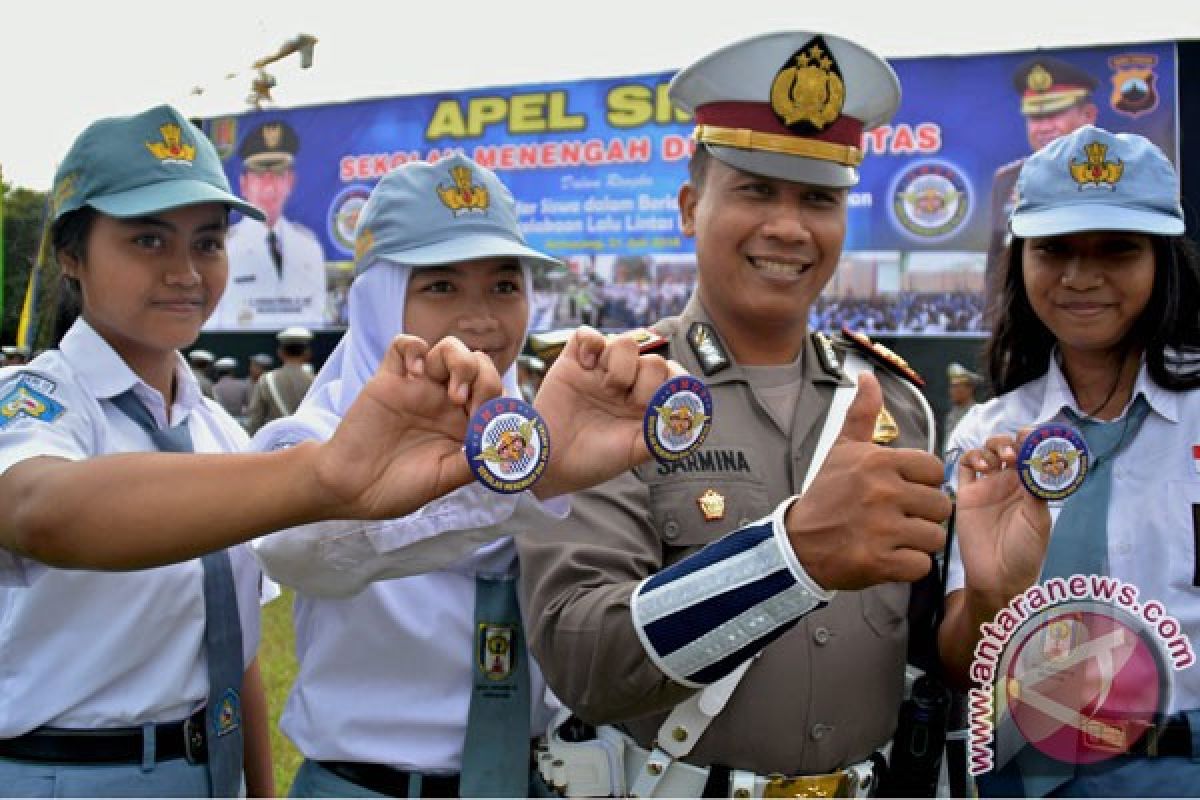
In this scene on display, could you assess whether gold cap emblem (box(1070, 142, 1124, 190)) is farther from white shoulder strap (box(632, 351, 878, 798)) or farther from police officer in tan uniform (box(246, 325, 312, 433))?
police officer in tan uniform (box(246, 325, 312, 433))

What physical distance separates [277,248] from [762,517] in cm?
1201

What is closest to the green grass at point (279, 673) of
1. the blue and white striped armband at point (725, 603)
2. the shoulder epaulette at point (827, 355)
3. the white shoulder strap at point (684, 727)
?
the white shoulder strap at point (684, 727)

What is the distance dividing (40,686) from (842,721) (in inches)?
59.9

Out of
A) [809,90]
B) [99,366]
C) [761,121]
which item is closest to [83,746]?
[99,366]

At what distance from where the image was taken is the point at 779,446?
2.26m

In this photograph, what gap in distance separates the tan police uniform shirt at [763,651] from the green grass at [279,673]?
7.82 feet

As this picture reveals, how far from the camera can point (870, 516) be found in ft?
4.98

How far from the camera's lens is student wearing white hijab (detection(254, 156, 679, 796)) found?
1.87 m

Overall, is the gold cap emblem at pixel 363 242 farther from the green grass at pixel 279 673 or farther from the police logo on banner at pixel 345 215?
the police logo on banner at pixel 345 215

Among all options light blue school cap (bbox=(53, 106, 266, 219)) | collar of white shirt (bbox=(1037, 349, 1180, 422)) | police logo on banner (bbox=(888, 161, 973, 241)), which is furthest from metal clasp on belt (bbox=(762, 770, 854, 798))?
police logo on banner (bbox=(888, 161, 973, 241))

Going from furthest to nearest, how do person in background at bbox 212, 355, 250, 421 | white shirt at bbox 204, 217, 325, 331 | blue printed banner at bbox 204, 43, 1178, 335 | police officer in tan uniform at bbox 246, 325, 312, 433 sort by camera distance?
white shirt at bbox 204, 217, 325, 331
person in background at bbox 212, 355, 250, 421
blue printed banner at bbox 204, 43, 1178, 335
police officer in tan uniform at bbox 246, 325, 312, 433

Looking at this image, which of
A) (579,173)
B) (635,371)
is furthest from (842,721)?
(579,173)

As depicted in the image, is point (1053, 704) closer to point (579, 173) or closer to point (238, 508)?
point (238, 508)

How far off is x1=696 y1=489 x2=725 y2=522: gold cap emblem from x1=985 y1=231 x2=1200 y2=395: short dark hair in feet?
3.30
